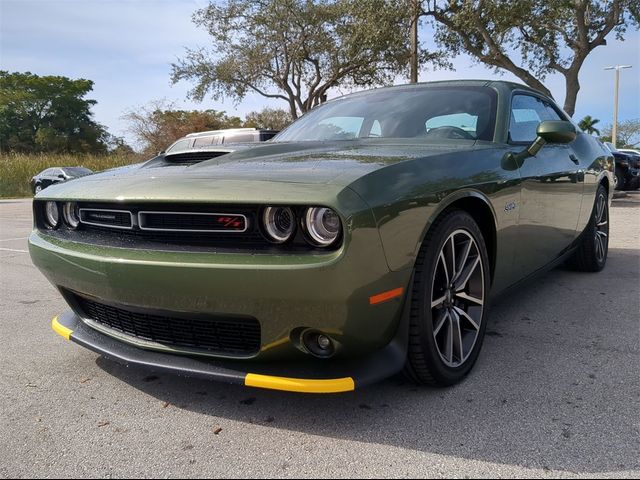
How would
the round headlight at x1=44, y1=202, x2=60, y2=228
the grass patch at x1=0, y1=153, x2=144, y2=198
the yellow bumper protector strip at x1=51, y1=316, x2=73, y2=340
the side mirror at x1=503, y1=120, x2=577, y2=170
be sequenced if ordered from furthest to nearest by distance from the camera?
the grass patch at x1=0, y1=153, x2=144, y2=198 → the side mirror at x1=503, y1=120, x2=577, y2=170 → the round headlight at x1=44, y1=202, x2=60, y2=228 → the yellow bumper protector strip at x1=51, y1=316, x2=73, y2=340

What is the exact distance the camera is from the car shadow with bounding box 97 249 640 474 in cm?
177

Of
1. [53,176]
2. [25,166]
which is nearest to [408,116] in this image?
[53,176]

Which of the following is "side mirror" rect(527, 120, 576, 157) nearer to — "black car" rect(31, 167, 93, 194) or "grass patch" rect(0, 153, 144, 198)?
"black car" rect(31, 167, 93, 194)

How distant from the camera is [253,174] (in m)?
1.97

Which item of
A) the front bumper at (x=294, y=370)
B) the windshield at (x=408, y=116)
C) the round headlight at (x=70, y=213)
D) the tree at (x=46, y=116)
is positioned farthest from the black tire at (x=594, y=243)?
the tree at (x=46, y=116)

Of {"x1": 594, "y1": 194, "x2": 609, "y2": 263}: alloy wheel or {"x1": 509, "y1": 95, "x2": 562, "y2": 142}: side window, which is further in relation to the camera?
{"x1": 594, "y1": 194, "x2": 609, "y2": 263}: alloy wheel

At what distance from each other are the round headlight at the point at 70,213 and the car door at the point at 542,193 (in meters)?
2.17

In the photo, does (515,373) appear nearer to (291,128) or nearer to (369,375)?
(369,375)

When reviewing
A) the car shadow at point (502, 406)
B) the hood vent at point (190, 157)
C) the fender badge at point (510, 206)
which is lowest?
the car shadow at point (502, 406)

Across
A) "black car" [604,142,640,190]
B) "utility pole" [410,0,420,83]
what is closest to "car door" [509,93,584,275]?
"black car" [604,142,640,190]

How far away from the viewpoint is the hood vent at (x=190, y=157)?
8.73ft

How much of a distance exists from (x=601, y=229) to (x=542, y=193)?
1.91 m

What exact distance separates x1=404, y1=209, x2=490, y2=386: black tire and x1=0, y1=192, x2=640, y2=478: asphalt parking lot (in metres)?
0.10

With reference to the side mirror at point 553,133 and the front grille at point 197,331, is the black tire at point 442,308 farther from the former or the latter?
the side mirror at point 553,133
